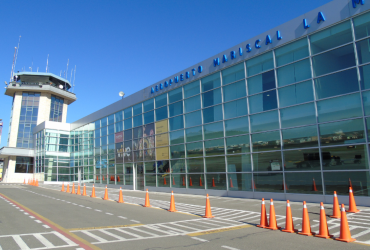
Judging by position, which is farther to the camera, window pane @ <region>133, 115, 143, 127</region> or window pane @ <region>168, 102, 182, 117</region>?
window pane @ <region>133, 115, 143, 127</region>

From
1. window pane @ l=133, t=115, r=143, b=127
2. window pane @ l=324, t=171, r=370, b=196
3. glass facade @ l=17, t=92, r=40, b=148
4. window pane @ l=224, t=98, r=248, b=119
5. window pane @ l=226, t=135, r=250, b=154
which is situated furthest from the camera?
glass facade @ l=17, t=92, r=40, b=148

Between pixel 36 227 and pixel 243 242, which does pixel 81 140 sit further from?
pixel 243 242

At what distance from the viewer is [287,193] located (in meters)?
14.1

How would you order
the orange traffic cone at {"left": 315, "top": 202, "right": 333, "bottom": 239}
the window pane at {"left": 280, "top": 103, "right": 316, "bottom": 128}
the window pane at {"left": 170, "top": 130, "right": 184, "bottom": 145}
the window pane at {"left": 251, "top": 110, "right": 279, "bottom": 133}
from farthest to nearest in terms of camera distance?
the window pane at {"left": 170, "top": 130, "right": 184, "bottom": 145} < the window pane at {"left": 251, "top": 110, "right": 279, "bottom": 133} < the window pane at {"left": 280, "top": 103, "right": 316, "bottom": 128} < the orange traffic cone at {"left": 315, "top": 202, "right": 333, "bottom": 239}

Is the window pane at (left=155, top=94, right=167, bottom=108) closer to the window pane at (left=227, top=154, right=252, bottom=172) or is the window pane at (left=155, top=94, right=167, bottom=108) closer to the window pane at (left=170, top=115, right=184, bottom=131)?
the window pane at (left=170, top=115, right=184, bottom=131)

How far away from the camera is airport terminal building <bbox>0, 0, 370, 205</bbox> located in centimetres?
1235

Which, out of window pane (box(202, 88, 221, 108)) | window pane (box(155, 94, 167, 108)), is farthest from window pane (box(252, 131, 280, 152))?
window pane (box(155, 94, 167, 108))

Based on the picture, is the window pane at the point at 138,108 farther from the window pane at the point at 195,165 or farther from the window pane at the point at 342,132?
the window pane at the point at 342,132

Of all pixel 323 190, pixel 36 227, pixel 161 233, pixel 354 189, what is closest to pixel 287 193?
pixel 323 190

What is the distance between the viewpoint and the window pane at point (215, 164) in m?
17.8

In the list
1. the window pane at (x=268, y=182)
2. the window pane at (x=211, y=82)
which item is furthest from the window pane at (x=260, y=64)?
the window pane at (x=268, y=182)

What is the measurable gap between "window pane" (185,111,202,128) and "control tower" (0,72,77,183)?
38.3 meters

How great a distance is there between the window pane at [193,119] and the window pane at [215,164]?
2.72 m

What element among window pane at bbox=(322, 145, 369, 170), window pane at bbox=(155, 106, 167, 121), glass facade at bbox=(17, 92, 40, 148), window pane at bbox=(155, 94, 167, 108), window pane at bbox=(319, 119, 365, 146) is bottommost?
window pane at bbox=(322, 145, 369, 170)
